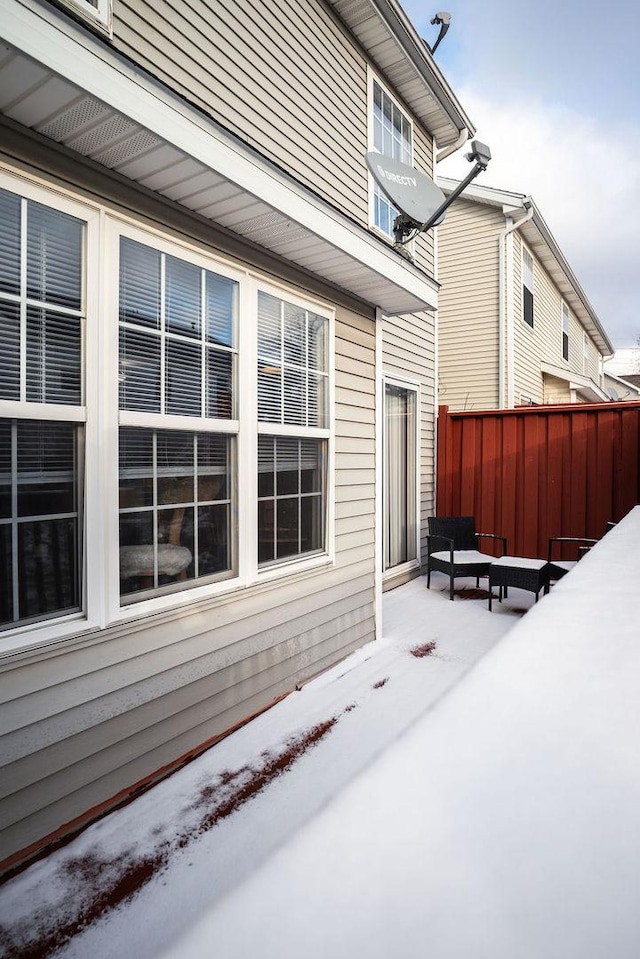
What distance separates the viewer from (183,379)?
2.58 meters

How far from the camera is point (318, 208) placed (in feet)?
9.39

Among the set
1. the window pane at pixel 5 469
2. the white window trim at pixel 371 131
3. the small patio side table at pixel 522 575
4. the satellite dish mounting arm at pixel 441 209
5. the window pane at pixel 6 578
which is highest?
the white window trim at pixel 371 131

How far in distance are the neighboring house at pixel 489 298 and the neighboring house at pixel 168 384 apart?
17.5ft

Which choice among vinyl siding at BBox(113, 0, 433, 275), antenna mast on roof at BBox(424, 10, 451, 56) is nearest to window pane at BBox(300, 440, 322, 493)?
vinyl siding at BBox(113, 0, 433, 275)

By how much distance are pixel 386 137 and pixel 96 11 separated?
3630 millimetres

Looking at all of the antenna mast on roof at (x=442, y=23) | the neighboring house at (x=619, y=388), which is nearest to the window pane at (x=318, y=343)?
the antenna mast on roof at (x=442, y=23)

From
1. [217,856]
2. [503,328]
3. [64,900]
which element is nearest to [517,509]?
[503,328]

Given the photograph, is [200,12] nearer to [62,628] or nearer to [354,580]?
[62,628]

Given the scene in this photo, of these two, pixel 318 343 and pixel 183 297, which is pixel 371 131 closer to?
pixel 318 343

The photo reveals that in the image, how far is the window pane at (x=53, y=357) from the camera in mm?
1987

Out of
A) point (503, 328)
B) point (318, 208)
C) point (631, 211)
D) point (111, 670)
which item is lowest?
point (111, 670)

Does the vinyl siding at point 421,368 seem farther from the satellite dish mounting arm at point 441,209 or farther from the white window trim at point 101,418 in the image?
the white window trim at point 101,418

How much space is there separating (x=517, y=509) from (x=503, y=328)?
383 centimetres

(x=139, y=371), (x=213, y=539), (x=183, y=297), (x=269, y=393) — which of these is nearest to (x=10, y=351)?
(x=139, y=371)
